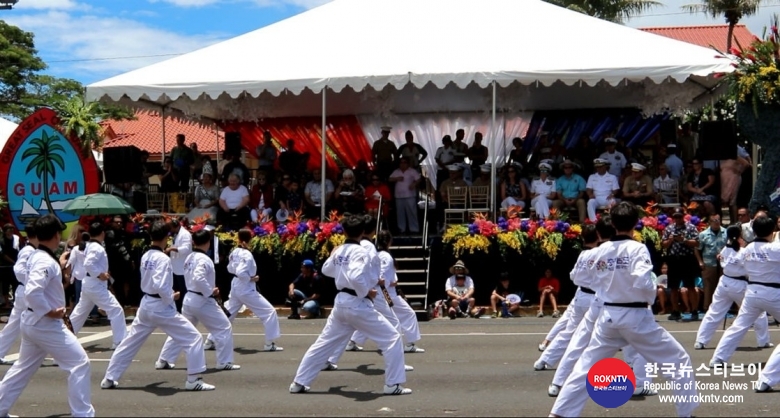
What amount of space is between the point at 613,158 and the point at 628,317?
12451mm

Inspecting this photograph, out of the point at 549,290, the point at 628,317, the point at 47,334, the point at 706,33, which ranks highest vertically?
the point at 706,33

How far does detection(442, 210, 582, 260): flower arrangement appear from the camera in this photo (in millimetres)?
18062

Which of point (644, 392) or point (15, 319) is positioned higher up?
point (15, 319)

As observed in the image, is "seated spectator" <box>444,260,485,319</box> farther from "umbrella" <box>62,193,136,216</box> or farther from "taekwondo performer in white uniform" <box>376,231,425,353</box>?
"umbrella" <box>62,193,136,216</box>

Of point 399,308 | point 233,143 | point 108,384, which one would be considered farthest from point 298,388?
point 233,143

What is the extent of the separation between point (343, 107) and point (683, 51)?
8.79 meters

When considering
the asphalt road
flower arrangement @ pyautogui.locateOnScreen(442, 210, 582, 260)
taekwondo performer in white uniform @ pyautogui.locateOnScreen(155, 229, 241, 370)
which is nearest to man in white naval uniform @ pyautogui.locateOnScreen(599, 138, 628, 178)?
flower arrangement @ pyautogui.locateOnScreen(442, 210, 582, 260)

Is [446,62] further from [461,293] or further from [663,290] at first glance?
[663,290]

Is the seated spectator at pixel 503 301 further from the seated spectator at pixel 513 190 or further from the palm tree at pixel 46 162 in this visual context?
the palm tree at pixel 46 162

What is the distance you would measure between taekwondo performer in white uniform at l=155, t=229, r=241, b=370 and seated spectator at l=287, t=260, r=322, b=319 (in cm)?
568

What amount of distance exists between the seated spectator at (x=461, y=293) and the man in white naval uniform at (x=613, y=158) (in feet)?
13.2

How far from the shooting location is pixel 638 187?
19.1 meters

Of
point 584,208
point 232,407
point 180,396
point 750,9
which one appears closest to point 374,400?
point 232,407

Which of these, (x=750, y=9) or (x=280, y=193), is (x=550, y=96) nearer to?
(x=280, y=193)
